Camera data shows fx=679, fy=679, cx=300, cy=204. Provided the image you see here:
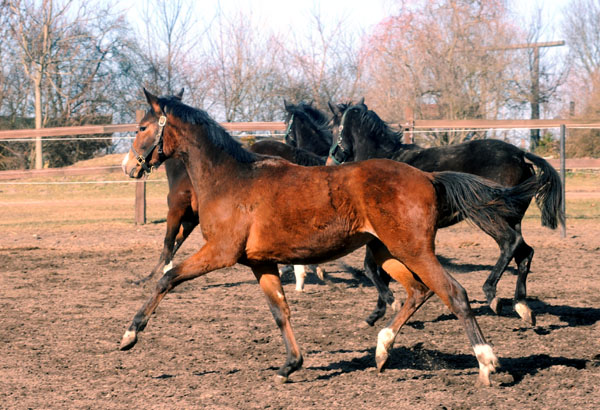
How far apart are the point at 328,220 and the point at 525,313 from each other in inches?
88.6

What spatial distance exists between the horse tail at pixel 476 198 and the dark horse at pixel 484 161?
113cm

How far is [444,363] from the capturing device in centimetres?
442

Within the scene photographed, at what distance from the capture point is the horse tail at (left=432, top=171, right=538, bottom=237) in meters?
4.25

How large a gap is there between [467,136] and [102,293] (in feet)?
39.3

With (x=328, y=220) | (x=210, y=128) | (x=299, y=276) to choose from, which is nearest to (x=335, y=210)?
(x=328, y=220)

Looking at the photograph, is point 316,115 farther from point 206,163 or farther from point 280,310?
point 280,310

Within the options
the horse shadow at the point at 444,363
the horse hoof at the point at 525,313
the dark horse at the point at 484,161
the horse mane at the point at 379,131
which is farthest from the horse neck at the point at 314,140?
the horse shadow at the point at 444,363

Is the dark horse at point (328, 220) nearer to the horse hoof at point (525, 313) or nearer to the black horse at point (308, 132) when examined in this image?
the horse hoof at point (525, 313)

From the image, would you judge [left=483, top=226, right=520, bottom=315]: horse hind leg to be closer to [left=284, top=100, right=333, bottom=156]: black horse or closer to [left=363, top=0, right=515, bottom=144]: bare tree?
[left=284, top=100, right=333, bottom=156]: black horse

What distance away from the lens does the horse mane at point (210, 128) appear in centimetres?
458

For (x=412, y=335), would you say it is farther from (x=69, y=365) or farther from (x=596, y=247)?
(x=596, y=247)

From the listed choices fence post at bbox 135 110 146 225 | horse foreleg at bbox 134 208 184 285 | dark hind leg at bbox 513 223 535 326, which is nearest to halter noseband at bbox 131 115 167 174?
horse foreleg at bbox 134 208 184 285

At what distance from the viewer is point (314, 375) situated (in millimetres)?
4234

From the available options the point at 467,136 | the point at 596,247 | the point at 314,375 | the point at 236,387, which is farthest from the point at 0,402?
the point at 467,136
